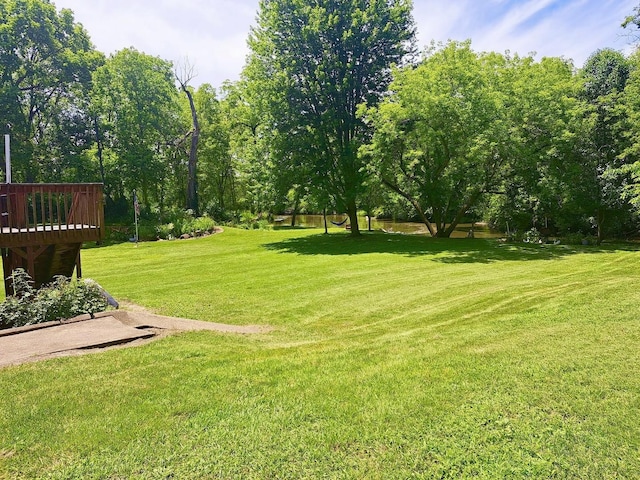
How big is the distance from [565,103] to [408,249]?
9.33 m

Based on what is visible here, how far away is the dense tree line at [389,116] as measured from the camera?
55.3ft

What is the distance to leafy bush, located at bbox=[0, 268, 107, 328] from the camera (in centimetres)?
597

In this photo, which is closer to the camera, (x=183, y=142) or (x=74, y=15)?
(x=74, y=15)

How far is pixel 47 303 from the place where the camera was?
6141mm

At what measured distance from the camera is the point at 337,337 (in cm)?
574

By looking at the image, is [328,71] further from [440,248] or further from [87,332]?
[87,332]

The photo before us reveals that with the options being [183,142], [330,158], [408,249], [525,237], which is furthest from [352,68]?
[183,142]

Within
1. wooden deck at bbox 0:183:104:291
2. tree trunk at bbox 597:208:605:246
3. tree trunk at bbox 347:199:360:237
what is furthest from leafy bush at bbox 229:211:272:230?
wooden deck at bbox 0:183:104:291

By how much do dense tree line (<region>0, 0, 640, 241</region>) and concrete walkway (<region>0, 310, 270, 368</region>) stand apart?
12.5 metres

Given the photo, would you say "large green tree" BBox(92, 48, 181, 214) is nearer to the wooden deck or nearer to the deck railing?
the wooden deck

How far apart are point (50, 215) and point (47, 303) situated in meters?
1.60

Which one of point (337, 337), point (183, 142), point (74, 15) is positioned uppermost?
point (74, 15)

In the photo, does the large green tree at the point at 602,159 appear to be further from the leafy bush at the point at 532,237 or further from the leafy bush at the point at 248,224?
the leafy bush at the point at 248,224

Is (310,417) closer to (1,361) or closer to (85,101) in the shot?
(1,361)
